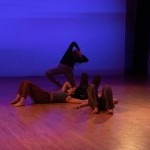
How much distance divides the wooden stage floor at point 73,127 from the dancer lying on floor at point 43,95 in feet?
0.50

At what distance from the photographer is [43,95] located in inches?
302

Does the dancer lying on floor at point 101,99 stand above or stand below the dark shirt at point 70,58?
below

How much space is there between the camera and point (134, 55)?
14.0 meters

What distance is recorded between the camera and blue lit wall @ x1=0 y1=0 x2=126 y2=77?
A: 40.8 ft

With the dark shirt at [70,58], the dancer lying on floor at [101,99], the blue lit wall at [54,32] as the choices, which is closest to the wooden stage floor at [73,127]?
the dancer lying on floor at [101,99]

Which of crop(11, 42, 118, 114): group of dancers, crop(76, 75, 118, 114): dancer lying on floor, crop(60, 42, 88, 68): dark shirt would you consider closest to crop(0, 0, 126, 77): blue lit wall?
crop(60, 42, 88, 68): dark shirt

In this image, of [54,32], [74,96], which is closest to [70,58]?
[74,96]

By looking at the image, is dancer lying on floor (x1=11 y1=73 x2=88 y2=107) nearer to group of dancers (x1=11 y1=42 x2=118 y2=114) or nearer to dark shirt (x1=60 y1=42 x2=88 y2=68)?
group of dancers (x1=11 y1=42 x2=118 y2=114)

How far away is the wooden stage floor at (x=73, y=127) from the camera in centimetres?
476

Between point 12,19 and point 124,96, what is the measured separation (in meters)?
5.08

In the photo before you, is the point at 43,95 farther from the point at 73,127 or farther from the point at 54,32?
the point at 54,32

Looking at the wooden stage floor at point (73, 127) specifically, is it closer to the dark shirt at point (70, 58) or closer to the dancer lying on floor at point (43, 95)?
the dancer lying on floor at point (43, 95)

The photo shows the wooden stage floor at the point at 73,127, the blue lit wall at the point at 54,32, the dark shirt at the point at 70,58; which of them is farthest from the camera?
the blue lit wall at the point at 54,32

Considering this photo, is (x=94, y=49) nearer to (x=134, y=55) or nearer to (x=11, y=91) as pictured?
(x=134, y=55)
